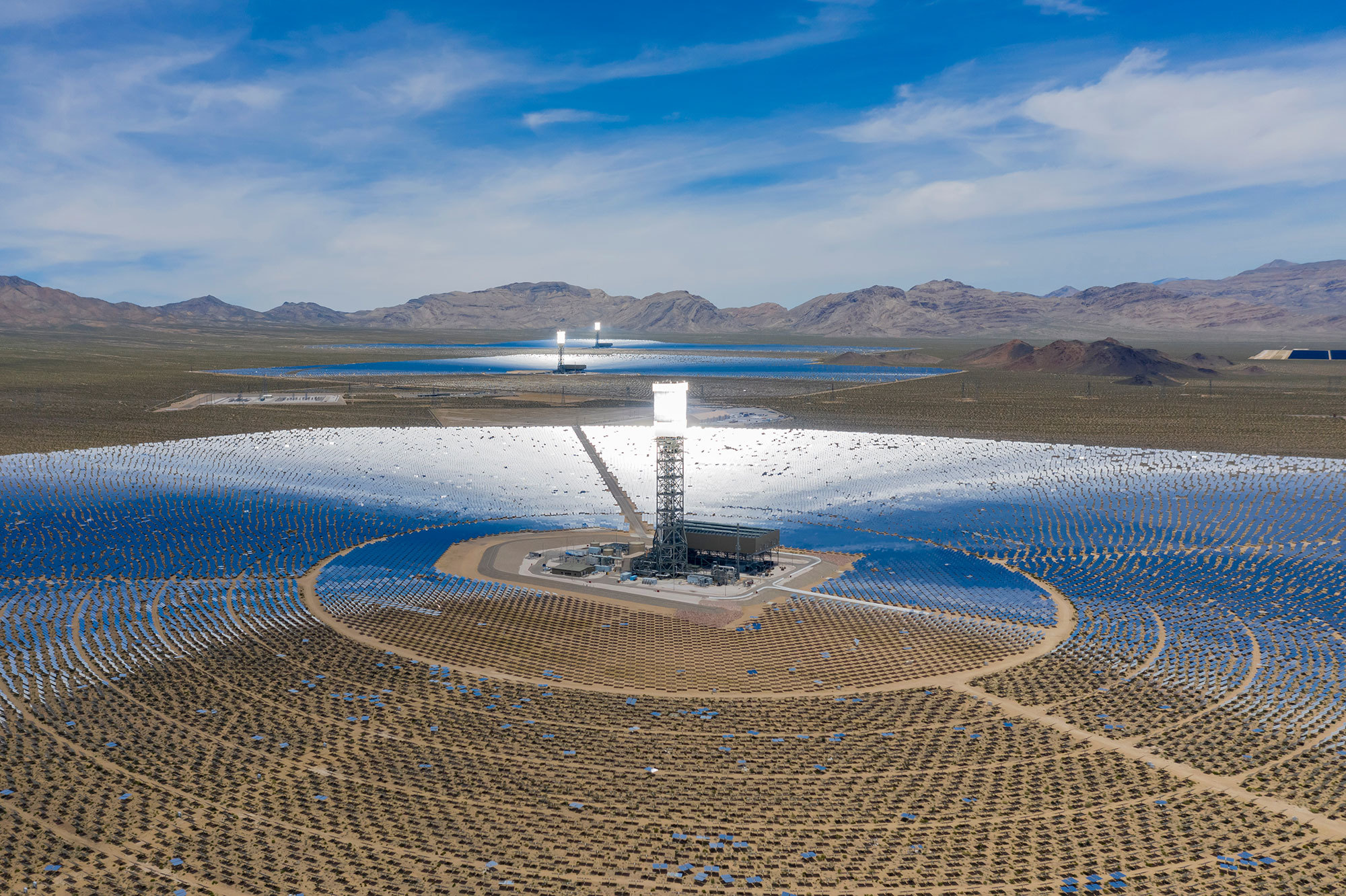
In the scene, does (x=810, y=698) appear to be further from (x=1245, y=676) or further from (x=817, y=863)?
(x=1245, y=676)

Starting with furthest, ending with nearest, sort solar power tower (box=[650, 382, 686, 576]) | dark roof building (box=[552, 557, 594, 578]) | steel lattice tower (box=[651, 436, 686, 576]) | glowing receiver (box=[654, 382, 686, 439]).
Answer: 1. glowing receiver (box=[654, 382, 686, 439])
2. solar power tower (box=[650, 382, 686, 576])
3. steel lattice tower (box=[651, 436, 686, 576])
4. dark roof building (box=[552, 557, 594, 578])

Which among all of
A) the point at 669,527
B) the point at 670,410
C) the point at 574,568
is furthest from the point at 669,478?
the point at 574,568

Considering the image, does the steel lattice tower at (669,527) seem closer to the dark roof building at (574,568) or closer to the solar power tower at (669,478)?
the solar power tower at (669,478)

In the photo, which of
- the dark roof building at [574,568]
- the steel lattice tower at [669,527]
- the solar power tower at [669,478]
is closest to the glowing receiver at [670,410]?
the solar power tower at [669,478]

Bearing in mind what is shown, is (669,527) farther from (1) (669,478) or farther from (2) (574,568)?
(2) (574,568)

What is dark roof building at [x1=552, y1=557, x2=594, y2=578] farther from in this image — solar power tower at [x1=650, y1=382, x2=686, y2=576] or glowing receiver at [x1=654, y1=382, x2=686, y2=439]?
glowing receiver at [x1=654, y1=382, x2=686, y2=439]

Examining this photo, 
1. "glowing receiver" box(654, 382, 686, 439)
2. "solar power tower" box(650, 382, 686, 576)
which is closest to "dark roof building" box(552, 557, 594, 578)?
"solar power tower" box(650, 382, 686, 576)

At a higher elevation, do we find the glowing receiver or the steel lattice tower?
the glowing receiver
